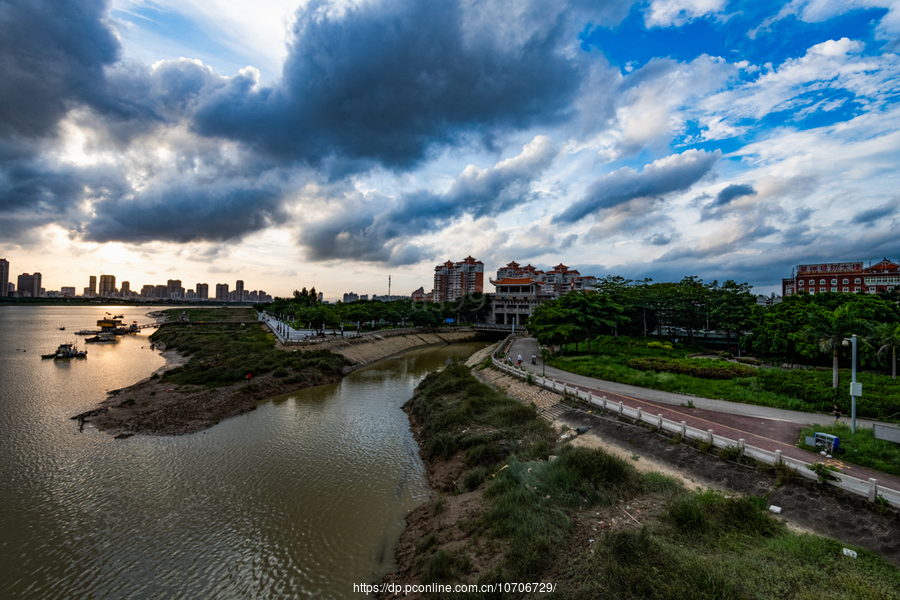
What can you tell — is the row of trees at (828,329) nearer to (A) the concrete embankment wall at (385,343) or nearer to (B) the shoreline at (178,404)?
(B) the shoreline at (178,404)

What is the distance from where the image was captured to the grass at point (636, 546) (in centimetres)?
751

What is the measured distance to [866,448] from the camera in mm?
13258

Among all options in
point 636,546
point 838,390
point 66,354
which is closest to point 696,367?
point 838,390

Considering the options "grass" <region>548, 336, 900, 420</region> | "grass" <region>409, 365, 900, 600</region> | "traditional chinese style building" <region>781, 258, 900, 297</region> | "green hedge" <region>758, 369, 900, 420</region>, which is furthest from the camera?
"traditional chinese style building" <region>781, 258, 900, 297</region>

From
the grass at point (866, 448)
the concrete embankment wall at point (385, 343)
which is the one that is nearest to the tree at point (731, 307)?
the grass at point (866, 448)

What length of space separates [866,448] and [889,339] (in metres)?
17.6

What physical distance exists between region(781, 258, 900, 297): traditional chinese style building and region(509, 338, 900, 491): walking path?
7382 centimetres

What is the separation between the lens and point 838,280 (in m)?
82.1

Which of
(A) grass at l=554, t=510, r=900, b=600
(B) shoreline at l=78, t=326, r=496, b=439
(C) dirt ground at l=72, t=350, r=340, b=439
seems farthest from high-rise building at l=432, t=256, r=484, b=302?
(A) grass at l=554, t=510, r=900, b=600

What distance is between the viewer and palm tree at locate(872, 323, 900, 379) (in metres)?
23.6

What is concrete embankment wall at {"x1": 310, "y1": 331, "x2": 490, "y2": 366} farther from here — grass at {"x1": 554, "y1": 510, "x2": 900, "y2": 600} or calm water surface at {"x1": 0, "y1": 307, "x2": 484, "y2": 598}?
grass at {"x1": 554, "y1": 510, "x2": 900, "y2": 600}

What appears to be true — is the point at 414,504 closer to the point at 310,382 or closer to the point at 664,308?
the point at 310,382

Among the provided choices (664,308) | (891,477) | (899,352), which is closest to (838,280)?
(664,308)

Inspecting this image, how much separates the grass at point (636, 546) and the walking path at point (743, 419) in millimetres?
4892
